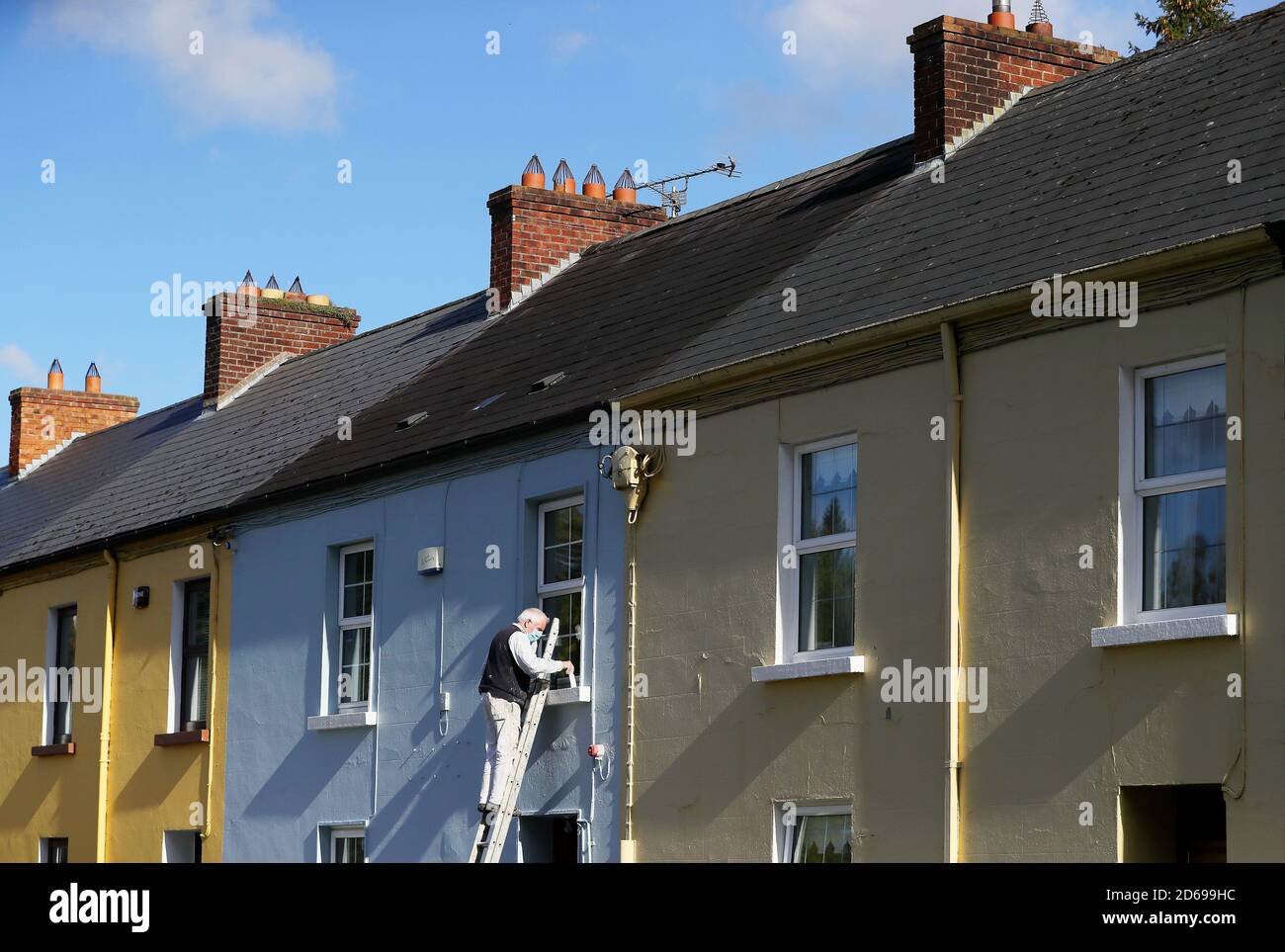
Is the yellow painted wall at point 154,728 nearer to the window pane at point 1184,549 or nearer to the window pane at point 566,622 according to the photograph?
the window pane at point 566,622

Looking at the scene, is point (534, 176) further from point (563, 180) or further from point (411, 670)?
point (411, 670)

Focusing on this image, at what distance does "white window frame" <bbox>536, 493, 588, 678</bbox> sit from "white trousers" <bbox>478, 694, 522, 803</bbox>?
782 mm

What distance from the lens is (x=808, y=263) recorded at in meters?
16.7

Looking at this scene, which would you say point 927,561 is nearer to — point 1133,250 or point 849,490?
point 849,490

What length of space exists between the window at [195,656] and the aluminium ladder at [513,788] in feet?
22.9

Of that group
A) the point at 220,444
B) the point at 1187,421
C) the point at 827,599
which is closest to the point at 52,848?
the point at 220,444

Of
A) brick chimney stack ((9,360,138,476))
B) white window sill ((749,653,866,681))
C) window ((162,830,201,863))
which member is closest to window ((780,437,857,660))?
white window sill ((749,653,866,681))

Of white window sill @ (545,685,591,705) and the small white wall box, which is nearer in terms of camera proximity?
white window sill @ (545,685,591,705)

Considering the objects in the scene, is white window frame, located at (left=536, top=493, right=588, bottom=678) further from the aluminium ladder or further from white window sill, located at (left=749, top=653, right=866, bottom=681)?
white window sill, located at (left=749, top=653, right=866, bottom=681)

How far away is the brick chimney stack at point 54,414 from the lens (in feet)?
111

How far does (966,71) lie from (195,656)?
11.2m

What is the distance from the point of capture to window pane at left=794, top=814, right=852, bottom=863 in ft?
45.6
